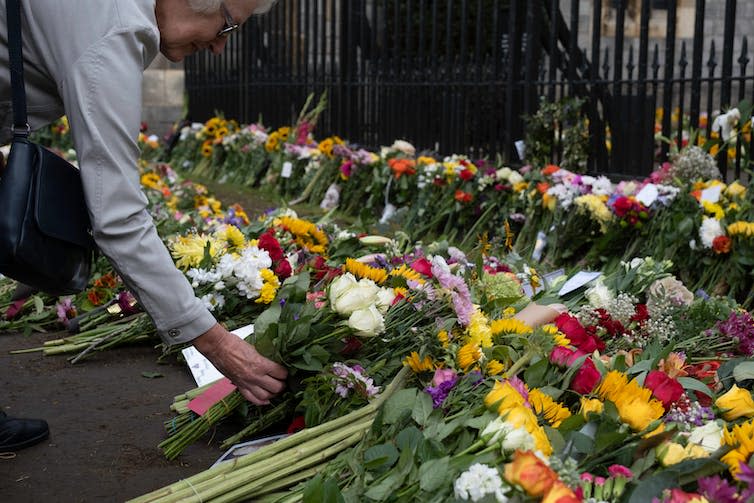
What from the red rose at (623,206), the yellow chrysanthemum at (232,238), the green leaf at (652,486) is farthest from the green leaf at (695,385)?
the red rose at (623,206)

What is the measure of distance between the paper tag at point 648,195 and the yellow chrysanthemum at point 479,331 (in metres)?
2.97

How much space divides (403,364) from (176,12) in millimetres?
1115

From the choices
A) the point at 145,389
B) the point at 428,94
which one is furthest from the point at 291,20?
the point at 145,389

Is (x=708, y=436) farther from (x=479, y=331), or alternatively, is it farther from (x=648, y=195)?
(x=648, y=195)

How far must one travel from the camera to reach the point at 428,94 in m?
8.84

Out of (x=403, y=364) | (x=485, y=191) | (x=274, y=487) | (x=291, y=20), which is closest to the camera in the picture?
(x=274, y=487)

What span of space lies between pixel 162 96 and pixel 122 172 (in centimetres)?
1360

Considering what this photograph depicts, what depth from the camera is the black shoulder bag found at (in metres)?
2.15

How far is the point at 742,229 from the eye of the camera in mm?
4773

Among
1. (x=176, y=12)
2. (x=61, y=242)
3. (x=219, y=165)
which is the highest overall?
(x=176, y=12)

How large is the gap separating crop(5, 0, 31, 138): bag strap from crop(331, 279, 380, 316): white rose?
0.91 m

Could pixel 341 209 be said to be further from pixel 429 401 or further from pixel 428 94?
pixel 429 401

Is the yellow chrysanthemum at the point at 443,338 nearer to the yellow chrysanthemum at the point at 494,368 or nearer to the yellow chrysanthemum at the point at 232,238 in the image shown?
the yellow chrysanthemum at the point at 494,368

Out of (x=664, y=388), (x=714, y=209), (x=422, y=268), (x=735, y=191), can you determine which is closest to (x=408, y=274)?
(x=422, y=268)
